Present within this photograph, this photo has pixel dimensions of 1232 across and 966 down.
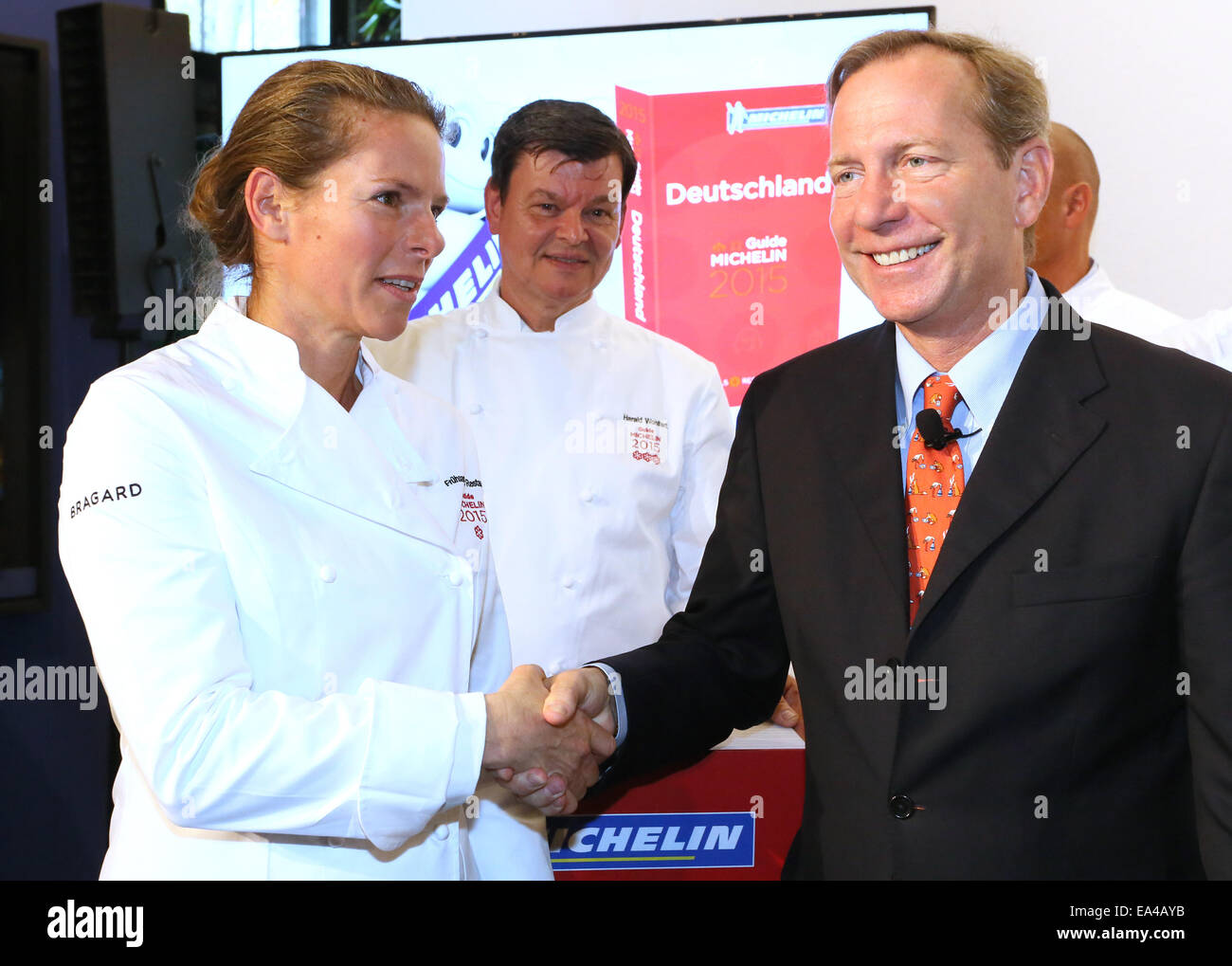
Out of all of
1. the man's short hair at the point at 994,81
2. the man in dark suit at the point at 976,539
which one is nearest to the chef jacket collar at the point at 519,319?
the man in dark suit at the point at 976,539

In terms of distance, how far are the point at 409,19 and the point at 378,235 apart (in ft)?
7.11

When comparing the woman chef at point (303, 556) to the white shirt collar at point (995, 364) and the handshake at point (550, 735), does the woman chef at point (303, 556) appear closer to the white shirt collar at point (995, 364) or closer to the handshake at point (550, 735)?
the handshake at point (550, 735)

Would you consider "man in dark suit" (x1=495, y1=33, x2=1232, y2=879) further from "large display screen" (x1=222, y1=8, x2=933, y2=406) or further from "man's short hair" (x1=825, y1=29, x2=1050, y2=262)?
"large display screen" (x1=222, y1=8, x2=933, y2=406)

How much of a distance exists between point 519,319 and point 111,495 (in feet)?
5.40

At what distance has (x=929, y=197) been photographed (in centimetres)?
144

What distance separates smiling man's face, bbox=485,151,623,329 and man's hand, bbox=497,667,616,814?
1.27 metres

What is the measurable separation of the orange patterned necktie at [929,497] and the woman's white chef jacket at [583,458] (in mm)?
1252

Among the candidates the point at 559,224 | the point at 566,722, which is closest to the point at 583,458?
the point at 559,224

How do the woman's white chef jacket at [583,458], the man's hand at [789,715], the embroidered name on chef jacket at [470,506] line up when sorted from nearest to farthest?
1. the embroidered name on chef jacket at [470,506]
2. the man's hand at [789,715]
3. the woman's white chef jacket at [583,458]

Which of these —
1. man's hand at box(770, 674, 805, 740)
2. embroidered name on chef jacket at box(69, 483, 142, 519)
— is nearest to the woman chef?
embroidered name on chef jacket at box(69, 483, 142, 519)

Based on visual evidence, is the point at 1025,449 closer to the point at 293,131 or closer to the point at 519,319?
the point at 293,131

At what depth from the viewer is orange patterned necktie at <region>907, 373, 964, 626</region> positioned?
4.62 feet

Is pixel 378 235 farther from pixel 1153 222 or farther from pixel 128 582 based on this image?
pixel 1153 222

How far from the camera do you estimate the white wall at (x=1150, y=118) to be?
2.85 m
